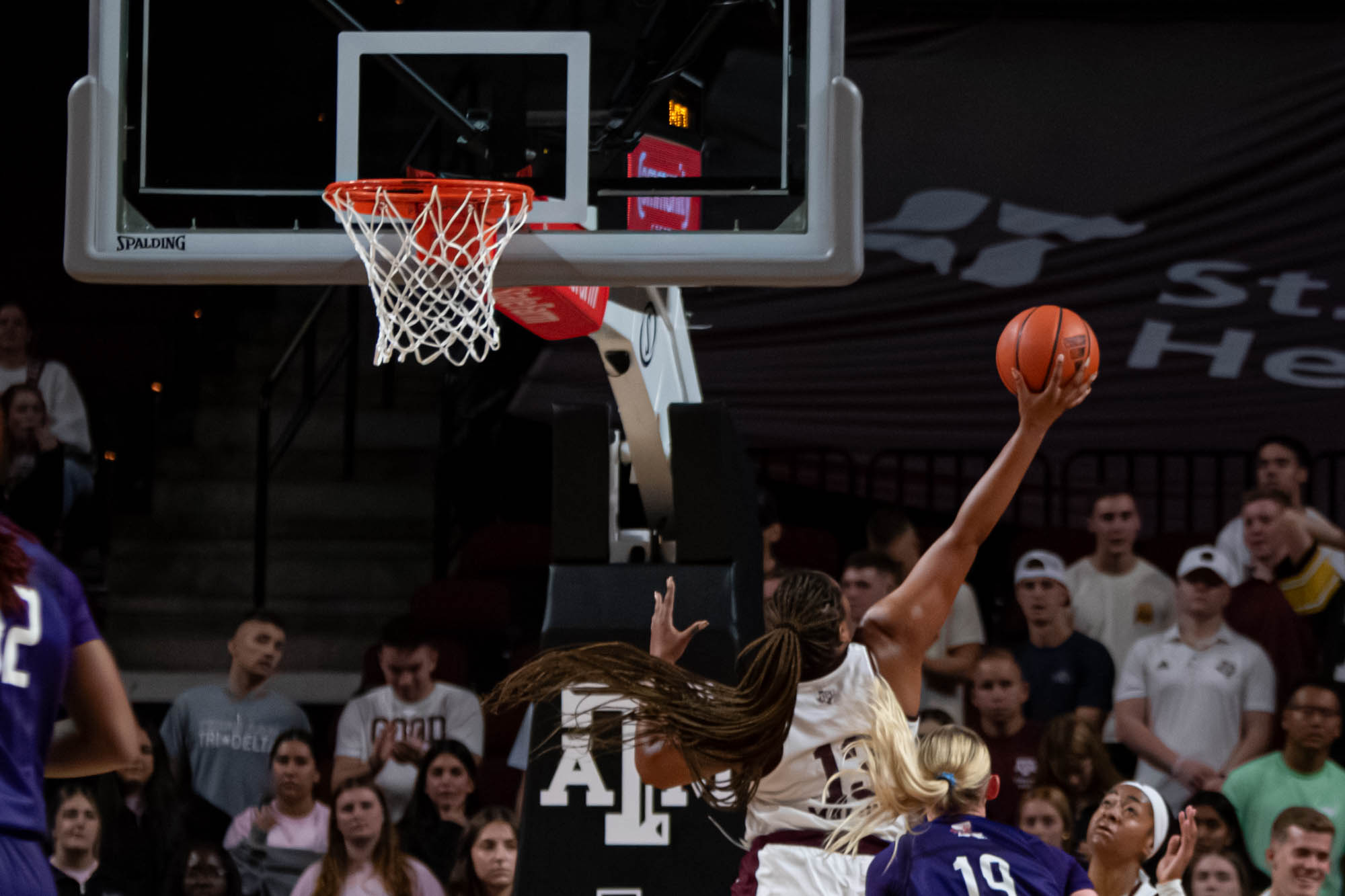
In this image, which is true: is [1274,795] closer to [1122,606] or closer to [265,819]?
[1122,606]

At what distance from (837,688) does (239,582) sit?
641cm

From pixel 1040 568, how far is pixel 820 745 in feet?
13.4

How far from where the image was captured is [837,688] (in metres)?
4.04

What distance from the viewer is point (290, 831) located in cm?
757

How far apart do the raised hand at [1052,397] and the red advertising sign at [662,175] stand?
4.45ft

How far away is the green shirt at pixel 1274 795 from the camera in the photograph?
706cm

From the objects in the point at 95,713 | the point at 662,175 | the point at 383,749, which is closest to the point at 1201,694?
the point at 383,749

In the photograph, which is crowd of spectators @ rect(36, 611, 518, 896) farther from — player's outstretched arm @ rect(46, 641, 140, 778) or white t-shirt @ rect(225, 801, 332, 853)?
player's outstretched arm @ rect(46, 641, 140, 778)

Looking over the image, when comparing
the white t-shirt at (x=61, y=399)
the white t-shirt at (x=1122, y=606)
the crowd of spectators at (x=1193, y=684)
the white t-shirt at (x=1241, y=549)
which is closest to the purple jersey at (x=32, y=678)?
the crowd of spectators at (x=1193, y=684)

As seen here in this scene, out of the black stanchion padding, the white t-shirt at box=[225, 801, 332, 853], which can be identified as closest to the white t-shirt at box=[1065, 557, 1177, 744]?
the black stanchion padding

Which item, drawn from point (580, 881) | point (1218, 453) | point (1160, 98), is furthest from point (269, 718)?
point (1160, 98)

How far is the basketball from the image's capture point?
384cm

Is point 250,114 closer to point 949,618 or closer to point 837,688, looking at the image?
point 949,618

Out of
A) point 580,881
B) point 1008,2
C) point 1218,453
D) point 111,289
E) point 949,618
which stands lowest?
point 580,881
